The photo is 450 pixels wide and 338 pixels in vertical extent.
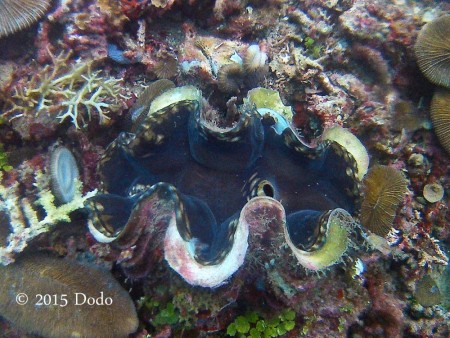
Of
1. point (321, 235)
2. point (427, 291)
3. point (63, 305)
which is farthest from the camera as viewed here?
point (427, 291)

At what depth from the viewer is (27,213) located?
8.04ft

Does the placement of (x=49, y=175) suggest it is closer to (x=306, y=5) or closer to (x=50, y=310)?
(x=50, y=310)

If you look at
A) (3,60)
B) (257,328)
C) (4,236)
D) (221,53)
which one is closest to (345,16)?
(221,53)

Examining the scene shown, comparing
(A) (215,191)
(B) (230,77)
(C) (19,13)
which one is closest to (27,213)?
(A) (215,191)

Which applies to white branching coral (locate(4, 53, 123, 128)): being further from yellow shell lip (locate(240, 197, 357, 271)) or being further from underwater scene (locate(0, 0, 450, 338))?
yellow shell lip (locate(240, 197, 357, 271))

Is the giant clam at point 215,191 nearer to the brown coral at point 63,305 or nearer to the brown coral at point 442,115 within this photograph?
the brown coral at point 63,305

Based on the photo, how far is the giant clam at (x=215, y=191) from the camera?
189cm

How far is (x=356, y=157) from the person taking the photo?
243cm

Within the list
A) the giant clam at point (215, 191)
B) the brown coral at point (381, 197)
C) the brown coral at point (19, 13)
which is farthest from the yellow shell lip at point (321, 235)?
the brown coral at point (19, 13)

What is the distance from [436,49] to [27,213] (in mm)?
3515

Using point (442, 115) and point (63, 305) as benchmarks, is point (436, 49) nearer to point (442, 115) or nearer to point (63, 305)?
point (442, 115)

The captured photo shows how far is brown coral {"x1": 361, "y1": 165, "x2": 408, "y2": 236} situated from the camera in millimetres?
2600

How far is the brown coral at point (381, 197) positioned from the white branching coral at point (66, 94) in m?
2.15

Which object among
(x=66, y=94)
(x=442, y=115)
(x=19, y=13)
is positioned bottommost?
(x=442, y=115)
